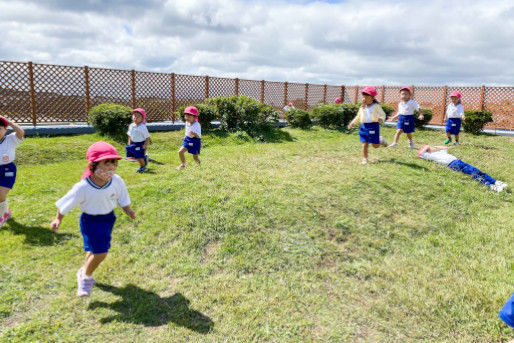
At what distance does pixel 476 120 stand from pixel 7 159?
1702 centimetres

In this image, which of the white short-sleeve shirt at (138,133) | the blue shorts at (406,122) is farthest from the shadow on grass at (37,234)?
the blue shorts at (406,122)

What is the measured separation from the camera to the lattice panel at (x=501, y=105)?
1698 centimetres

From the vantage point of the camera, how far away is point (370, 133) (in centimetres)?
786

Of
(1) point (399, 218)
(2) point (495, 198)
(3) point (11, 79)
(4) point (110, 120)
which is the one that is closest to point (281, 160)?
(1) point (399, 218)

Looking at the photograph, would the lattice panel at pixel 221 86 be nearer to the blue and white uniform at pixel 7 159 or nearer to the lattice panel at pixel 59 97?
the lattice panel at pixel 59 97

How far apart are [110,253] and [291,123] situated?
480 inches

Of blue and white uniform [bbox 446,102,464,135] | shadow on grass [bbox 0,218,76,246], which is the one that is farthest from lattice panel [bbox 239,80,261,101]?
shadow on grass [bbox 0,218,76,246]

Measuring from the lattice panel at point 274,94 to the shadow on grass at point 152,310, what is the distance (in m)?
15.0

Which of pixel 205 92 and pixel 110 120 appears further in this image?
pixel 205 92

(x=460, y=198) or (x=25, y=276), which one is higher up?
(x=460, y=198)

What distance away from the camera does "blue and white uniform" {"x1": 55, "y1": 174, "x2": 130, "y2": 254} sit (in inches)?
123

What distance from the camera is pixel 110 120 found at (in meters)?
10.9

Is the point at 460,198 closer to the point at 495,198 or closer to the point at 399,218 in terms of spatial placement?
the point at 495,198

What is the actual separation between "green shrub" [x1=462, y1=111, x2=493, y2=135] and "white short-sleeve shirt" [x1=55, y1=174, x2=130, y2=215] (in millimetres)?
16400
